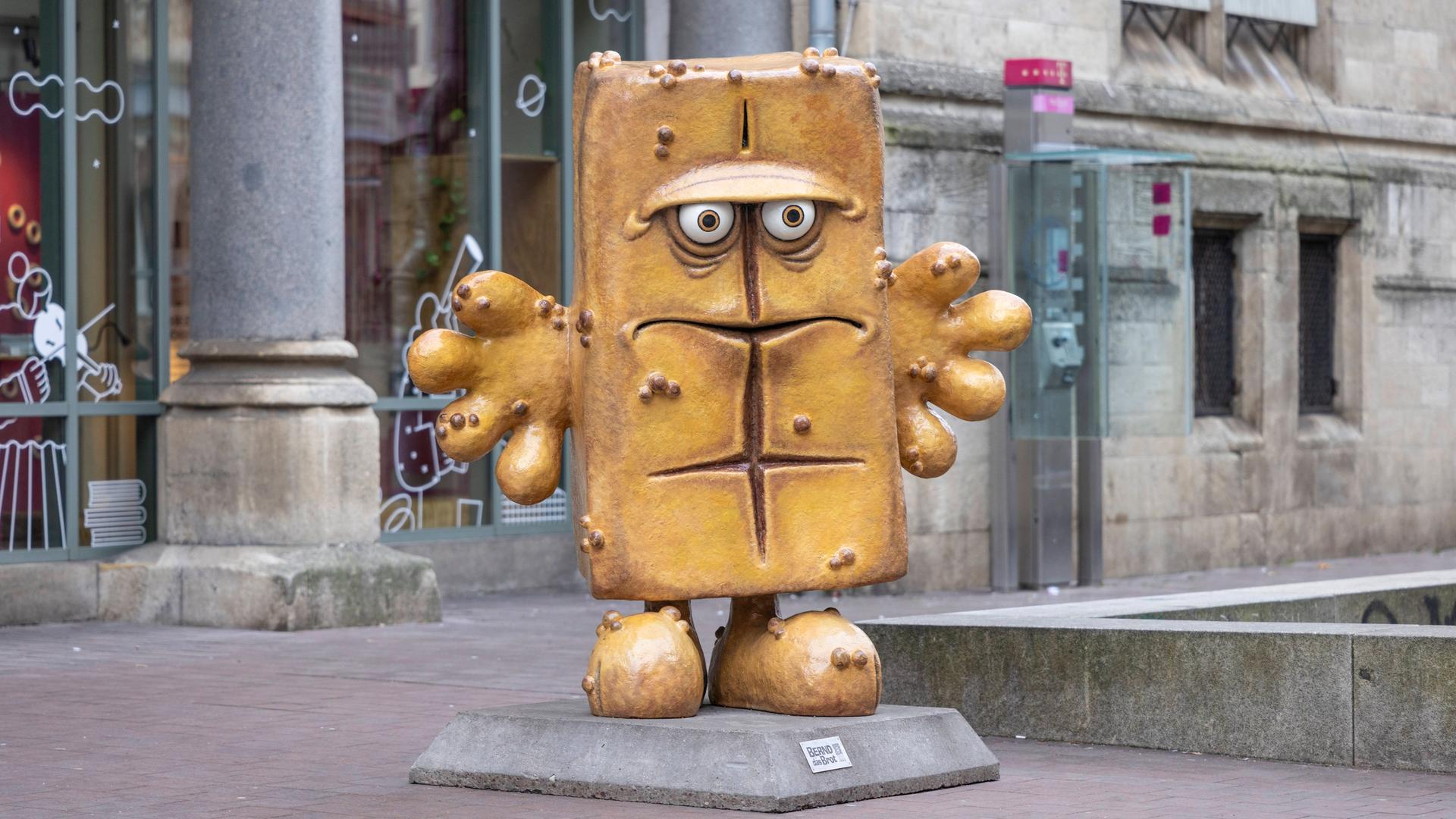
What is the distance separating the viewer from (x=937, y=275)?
7000 mm

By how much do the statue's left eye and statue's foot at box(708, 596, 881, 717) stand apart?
3.73ft

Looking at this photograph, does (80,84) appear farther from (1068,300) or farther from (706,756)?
(706,756)

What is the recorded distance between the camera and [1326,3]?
17906 millimetres

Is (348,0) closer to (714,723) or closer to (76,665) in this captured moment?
(76,665)

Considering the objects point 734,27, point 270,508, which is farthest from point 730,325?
point 734,27

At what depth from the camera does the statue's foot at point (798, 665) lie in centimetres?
662

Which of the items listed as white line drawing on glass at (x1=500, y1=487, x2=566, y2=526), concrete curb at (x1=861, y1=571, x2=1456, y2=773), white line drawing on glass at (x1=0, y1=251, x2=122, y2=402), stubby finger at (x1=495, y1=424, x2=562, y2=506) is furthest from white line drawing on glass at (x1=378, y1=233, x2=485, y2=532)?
stubby finger at (x1=495, y1=424, x2=562, y2=506)

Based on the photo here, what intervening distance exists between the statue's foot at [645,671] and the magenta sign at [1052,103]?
28.3 ft

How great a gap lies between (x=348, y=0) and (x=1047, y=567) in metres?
5.84

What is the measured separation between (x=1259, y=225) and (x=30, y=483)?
928cm

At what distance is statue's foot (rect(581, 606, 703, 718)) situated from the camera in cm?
655

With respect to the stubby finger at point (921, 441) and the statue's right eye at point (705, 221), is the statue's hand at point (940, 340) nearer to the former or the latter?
the stubby finger at point (921, 441)

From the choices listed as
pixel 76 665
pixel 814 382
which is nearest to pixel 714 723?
pixel 814 382

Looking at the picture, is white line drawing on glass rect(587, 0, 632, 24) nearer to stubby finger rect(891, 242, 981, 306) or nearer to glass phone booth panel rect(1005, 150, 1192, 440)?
glass phone booth panel rect(1005, 150, 1192, 440)
